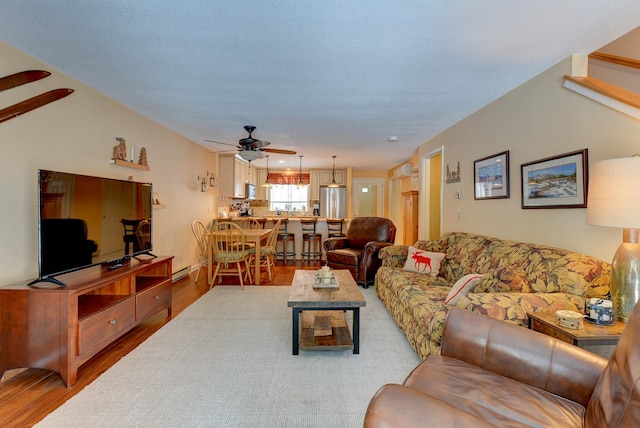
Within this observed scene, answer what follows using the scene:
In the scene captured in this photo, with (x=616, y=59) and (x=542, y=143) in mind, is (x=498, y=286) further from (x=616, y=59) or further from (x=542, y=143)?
(x=616, y=59)

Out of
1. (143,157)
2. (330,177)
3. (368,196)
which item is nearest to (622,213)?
(143,157)

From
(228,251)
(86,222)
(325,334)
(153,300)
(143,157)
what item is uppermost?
(143,157)

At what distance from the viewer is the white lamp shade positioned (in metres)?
1.40

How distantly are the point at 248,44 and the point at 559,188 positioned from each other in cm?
256

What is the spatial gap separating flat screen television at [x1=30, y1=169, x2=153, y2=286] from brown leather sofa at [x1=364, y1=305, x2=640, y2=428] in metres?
2.33

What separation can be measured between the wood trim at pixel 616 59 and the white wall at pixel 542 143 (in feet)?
1.04

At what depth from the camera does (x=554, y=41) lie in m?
1.98

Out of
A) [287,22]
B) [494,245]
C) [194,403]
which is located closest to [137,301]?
[194,403]

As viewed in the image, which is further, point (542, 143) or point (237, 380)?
point (542, 143)

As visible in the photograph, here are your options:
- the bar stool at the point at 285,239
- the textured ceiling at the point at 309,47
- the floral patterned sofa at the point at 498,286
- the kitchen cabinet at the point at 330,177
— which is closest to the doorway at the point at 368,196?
the kitchen cabinet at the point at 330,177

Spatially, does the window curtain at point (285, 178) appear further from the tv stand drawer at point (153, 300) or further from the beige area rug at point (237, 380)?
the beige area rug at point (237, 380)

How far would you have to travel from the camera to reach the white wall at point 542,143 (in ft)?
6.33

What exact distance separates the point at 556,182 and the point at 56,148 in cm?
410

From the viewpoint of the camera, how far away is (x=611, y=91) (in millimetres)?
1902
